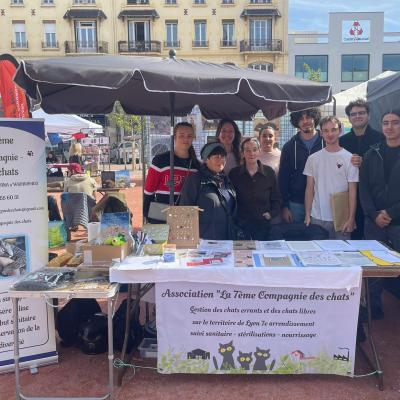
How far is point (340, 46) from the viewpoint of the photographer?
38.8 metres

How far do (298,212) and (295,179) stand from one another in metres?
0.33

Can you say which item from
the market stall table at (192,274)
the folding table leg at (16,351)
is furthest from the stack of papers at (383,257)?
the folding table leg at (16,351)

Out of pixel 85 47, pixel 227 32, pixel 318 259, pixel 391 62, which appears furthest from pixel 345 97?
pixel 391 62

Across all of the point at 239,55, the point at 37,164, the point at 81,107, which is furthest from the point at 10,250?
the point at 239,55

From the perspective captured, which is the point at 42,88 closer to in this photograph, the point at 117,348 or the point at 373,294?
the point at 117,348

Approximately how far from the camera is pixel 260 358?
3119 mm

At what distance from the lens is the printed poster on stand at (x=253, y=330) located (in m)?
3.06

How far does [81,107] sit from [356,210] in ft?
9.31

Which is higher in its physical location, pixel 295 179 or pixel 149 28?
pixel 149 28

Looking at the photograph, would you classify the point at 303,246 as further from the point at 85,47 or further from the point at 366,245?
the point at 85,47

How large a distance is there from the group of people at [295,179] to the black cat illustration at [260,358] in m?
0.99

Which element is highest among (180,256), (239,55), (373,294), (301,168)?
(239,55)

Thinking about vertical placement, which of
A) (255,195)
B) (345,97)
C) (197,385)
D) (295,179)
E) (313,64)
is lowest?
(197,385)

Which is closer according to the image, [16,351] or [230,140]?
[16,351]
